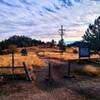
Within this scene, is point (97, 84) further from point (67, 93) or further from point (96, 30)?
point (96, 30)

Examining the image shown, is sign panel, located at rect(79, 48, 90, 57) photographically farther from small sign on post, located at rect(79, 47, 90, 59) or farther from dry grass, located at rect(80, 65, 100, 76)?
dry grass, located at rect(80, 65, 100, 76)

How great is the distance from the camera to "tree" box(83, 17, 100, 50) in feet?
158

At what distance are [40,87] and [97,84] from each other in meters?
3.51

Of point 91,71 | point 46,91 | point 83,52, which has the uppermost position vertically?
point 83,52

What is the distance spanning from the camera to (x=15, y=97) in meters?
12.3

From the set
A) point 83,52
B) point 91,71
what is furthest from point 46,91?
point 83,52

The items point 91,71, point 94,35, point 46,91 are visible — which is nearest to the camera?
point 46,91

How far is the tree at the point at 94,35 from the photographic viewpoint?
48.3m

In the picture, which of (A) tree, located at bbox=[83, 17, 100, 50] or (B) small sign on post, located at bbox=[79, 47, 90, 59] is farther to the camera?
(A) tree, located at bbox=[83, 17, 100, 50]

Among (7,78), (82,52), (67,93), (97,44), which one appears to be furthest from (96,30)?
(67,93)

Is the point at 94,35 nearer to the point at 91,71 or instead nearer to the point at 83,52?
the point at 83,52

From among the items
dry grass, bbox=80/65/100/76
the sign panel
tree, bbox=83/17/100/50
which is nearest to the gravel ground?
dry grass, bbox=80/65/100/76

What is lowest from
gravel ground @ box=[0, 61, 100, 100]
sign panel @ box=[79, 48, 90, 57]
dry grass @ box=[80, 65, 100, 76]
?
gravel ground @ box=[0, 61, 100, 100]

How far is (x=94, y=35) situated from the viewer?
51.1 metres
